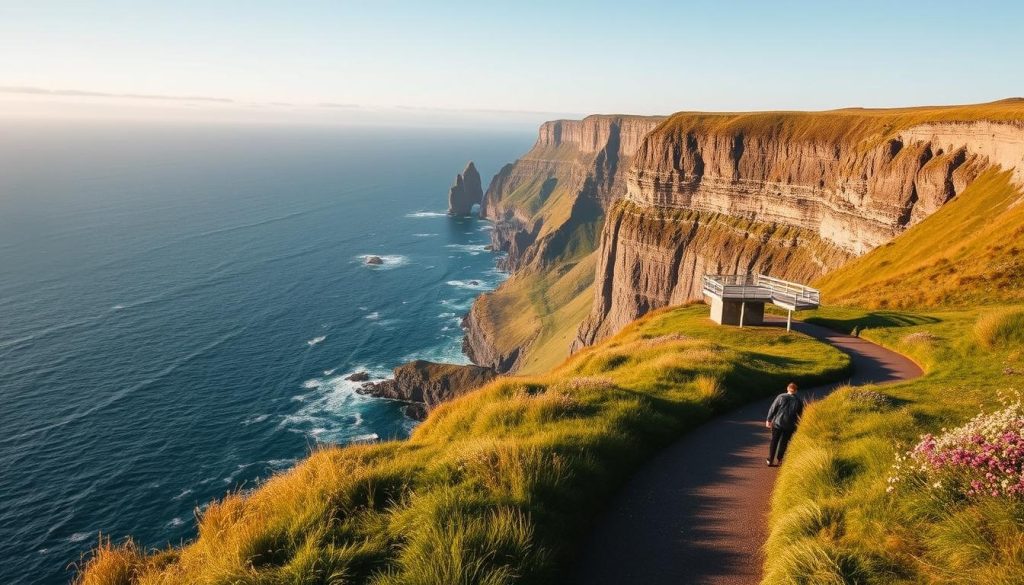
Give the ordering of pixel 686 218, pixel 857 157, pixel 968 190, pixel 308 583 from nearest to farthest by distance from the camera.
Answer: pixel 308 583 → pixel 968 190 → pixel 857 157 → pixel 686 218

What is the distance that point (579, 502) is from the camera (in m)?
11.7

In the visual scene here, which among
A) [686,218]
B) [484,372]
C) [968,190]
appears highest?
[968,190]

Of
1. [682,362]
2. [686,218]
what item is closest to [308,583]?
[682,362]

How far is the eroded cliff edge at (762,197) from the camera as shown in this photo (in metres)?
68.9

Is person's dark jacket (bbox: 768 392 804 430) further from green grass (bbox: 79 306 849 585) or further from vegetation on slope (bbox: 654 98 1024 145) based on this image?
vegetation on slope (bbox: 654 98 1024 145)

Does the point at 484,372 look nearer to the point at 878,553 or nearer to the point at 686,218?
the point at 686,218

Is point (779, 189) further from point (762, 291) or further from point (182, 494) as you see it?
point (182, 494)

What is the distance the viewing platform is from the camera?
32.7 metres

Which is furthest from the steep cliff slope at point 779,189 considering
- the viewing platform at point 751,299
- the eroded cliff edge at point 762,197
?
the viewing platform at point 751,299

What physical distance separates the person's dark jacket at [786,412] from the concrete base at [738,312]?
19.5 m

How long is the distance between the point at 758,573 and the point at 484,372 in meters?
88.1

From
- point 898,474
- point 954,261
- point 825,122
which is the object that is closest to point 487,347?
point 825,122

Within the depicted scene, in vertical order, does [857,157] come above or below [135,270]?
above

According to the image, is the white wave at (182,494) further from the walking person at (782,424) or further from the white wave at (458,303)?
the white wave at (458,303)
